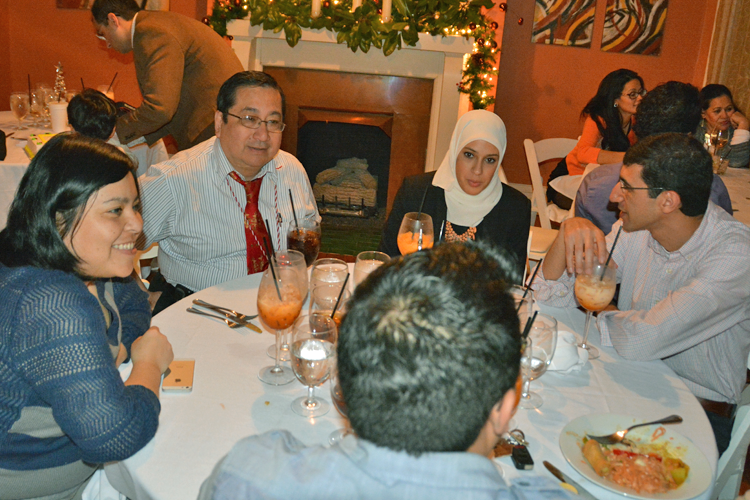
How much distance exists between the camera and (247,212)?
2307mm

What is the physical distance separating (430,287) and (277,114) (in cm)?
172

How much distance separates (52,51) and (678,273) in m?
5.49

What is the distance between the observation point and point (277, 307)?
1.39 metres

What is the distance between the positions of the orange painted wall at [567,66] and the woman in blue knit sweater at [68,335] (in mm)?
4795

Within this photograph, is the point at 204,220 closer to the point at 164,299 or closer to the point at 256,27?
the point at 164,299

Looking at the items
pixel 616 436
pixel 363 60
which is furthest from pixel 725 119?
pixel 616 436

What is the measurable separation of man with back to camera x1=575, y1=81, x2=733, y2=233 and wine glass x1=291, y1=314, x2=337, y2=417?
187 cm

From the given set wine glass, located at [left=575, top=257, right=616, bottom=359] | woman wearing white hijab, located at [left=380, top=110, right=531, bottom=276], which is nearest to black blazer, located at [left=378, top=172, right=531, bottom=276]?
woman wearing white hijab, located at [left=380, top=110, right=531, bottom=276]

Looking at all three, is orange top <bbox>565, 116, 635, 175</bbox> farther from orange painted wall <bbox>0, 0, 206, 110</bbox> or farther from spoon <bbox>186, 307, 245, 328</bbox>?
orange painted wall <bbox>0, 0, 206, 110</bbox>

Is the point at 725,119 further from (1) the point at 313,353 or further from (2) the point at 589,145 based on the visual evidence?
(1) the point at 313,353

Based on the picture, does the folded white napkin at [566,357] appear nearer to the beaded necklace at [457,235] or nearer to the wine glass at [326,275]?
the wine glass at [326,275]

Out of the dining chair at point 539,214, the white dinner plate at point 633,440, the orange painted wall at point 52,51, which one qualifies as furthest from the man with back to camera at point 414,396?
the orange painted wall at point 52,51

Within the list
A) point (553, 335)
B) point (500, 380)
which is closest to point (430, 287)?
point (500, 380)

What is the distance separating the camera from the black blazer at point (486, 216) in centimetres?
241
